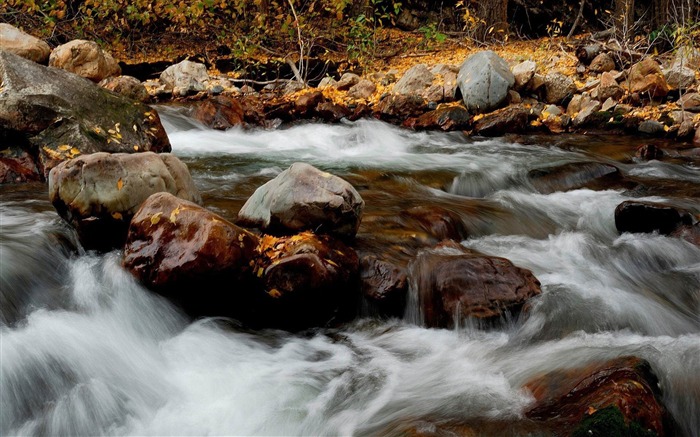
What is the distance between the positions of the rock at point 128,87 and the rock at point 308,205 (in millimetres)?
7495

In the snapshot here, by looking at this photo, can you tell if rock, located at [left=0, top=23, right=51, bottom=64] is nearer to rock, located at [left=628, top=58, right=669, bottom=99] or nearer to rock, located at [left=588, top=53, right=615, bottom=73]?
rock, located at [left=588, top=53, right=615, bottom=73]

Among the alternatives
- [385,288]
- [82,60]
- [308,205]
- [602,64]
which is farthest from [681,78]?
[82,60]

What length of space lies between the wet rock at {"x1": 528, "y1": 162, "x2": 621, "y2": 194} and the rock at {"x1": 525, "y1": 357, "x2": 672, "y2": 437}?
4370 millimetres

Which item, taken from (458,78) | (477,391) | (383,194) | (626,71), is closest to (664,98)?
(626,71)

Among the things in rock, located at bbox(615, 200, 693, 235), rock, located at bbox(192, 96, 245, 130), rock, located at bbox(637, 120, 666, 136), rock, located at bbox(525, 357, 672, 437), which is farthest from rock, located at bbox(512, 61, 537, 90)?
rock, located at bbox(525, 357, 672, 437)

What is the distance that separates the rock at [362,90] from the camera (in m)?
11.8

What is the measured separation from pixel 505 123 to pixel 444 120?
3.38ft

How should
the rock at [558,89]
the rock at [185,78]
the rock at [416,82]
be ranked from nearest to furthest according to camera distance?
the rock at [558,89] < the rock at [416,82] < the rock at [185,78]

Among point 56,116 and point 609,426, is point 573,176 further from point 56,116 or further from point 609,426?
point 56,116

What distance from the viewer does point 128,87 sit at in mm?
11141

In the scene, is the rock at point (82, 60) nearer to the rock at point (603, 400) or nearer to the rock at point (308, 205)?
the rock at point (308, 205)

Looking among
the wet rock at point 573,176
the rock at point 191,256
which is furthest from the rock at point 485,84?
the rock at point 191,256

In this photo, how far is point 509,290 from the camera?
13.6ft

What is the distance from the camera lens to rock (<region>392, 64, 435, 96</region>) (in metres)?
11.3
